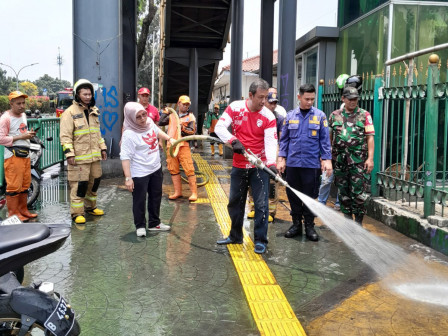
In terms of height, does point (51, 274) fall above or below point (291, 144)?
below

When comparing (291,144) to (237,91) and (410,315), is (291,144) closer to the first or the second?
(410,315)

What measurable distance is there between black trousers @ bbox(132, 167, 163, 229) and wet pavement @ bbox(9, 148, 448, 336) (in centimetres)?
23

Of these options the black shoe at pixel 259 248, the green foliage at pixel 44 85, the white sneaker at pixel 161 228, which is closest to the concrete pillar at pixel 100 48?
the white sneaker at pixel 161 228

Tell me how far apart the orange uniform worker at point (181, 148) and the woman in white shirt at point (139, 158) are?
6.80 feet

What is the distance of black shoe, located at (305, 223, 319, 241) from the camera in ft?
18.7

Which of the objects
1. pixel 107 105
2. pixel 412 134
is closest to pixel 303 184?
pixel 412 134

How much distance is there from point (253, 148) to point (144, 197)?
1.59 metres

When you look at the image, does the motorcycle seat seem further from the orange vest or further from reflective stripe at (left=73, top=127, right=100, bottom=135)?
the orange vest

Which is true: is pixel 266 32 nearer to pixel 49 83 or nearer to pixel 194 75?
pixel 194 75

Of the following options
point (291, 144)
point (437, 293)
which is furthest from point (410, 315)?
point (291, 144)

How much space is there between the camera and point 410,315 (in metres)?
3.65

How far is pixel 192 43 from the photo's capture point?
1780 centimetres

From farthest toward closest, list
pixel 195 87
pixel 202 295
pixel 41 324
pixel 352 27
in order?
pixel 195 87, pixel 352 27, pixel 202 295, pixel 41 324

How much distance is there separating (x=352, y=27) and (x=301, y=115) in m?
6.52
